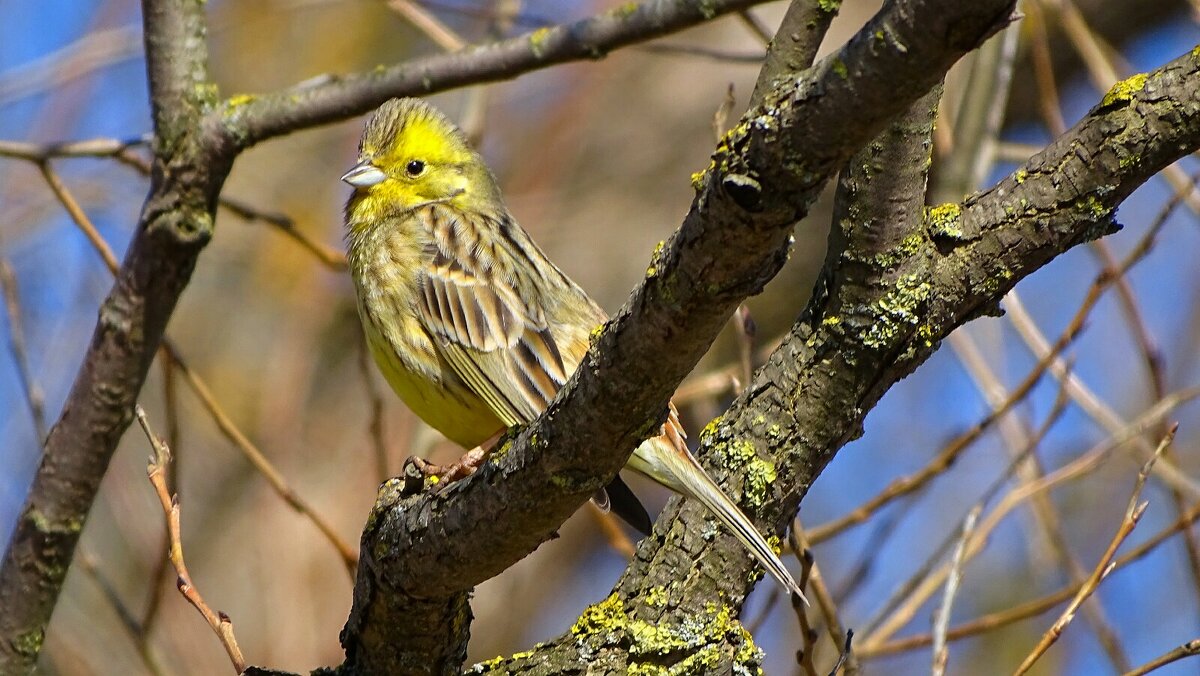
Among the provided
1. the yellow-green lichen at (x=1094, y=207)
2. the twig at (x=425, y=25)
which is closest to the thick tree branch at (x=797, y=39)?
the yellow-green lichen at (x=1094, y=207)

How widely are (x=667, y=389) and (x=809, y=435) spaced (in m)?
0.76

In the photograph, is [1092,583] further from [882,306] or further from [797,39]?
[797,39]

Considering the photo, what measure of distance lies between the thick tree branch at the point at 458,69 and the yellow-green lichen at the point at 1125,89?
2.96 ft

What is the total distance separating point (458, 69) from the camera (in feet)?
11.1

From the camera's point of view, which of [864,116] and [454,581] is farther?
[454,581]

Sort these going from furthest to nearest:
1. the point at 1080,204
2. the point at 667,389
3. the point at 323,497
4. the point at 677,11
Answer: the point at 323,497 → the point at 677,11 → the point at 1080,204 → the point at 667,389

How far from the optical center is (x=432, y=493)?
2775 mm

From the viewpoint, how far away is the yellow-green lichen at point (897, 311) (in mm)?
2732

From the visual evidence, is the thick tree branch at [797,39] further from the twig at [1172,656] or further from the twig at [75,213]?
the twig at [75,213]

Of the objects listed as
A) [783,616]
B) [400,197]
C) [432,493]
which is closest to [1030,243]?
[432,493]

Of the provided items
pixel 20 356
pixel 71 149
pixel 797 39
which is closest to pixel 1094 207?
pixel 797 39

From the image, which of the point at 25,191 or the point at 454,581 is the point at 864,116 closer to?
the point at 454,581

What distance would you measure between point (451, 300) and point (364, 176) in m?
0.78

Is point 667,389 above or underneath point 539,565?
underneath
